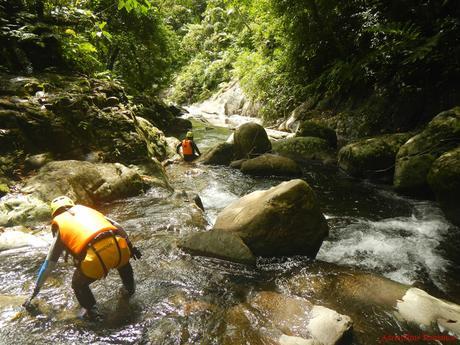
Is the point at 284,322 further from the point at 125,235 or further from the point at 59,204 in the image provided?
the point at 59,204

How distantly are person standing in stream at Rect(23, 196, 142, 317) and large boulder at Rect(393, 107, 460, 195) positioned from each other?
612 centimetres

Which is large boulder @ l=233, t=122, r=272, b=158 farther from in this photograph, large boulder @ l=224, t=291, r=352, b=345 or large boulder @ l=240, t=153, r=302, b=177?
large boulder @ l=224, t=291, r=352, b=345

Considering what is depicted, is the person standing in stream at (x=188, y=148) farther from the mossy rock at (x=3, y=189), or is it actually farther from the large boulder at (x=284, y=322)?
the large boulder at (x=284, y=322)

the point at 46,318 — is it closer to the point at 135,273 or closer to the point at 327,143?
the point at 135,273

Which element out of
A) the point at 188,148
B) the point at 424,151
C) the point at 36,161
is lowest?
the point at 188,148

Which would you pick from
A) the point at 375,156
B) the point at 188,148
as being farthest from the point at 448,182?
the point at 188,148

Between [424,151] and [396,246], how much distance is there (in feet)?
8.69

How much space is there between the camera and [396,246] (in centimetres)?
539

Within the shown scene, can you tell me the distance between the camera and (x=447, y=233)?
570 cm

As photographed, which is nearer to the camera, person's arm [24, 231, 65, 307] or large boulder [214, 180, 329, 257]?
person's arm [24, 231, 65, 307]

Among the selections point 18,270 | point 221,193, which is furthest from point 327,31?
point 18,270

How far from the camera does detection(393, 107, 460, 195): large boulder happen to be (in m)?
6.76

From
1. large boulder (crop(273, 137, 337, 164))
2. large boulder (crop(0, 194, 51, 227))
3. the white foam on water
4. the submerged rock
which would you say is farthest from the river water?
large boulder (crop(273, 137, 337, 164))

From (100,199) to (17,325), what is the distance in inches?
143
